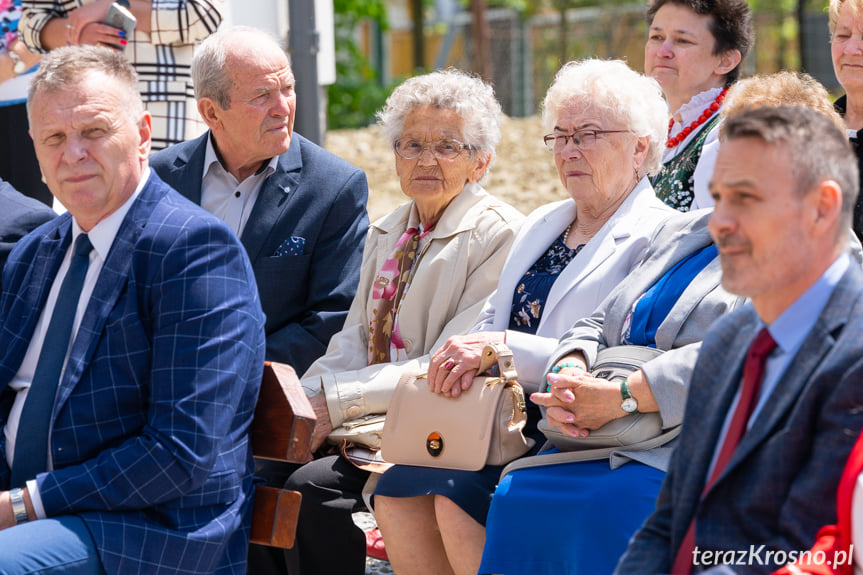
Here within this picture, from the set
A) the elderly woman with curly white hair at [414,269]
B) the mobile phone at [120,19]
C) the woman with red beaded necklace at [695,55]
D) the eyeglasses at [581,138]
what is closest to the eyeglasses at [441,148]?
the elderly woman with curly white hair at [414,269]

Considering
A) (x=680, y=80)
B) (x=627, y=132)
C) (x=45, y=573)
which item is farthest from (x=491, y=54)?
(x=45, y=573)

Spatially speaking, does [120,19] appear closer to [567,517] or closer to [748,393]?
[567,517]

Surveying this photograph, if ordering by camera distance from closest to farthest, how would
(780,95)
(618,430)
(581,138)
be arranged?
(618,430)
(780,95)
(581,138)

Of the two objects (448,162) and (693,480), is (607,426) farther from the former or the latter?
(448,162)

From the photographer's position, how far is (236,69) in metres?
3.96

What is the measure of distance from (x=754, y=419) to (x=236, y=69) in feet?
8.49

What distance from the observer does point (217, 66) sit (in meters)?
3.98

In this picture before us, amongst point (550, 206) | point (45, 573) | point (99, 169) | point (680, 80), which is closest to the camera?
point (45, 573)

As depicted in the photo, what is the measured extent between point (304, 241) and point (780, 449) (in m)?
2.29

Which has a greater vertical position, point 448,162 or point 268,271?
point 448,162

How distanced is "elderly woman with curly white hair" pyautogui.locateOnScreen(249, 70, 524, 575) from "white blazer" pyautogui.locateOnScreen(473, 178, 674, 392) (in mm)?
195

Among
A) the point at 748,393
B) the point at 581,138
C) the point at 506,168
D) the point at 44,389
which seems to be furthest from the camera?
the point at 506,168

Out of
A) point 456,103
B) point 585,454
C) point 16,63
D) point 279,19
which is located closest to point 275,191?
point 456,103

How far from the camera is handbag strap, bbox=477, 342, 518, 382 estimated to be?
3.19 m
